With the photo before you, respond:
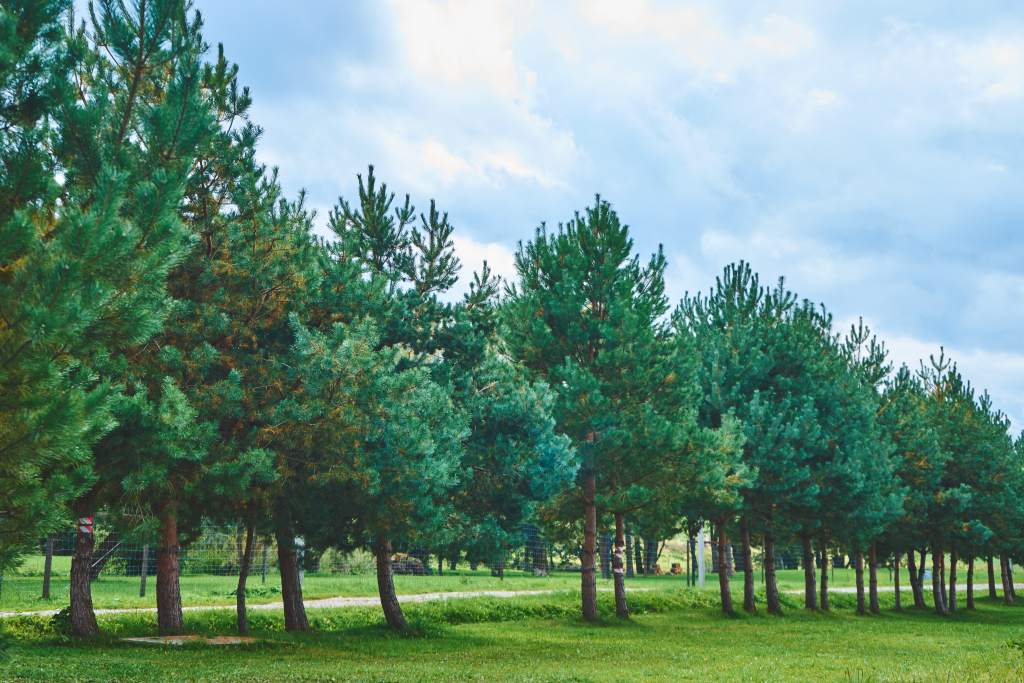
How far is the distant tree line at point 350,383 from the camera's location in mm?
7066

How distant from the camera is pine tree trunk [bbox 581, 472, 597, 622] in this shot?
22.6 meters

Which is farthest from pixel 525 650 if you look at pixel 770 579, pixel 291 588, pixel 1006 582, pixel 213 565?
pixel 1006 582

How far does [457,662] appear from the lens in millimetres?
13750

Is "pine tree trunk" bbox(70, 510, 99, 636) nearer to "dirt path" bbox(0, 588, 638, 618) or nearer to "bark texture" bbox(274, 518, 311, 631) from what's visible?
"dirt path" bbox(0, 588, 638, 618)

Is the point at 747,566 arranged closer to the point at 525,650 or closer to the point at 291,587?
the point at 525,650

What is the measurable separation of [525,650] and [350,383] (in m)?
6.63

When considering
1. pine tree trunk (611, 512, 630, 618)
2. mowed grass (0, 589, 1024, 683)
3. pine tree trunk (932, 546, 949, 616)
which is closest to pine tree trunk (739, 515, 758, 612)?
mowed grass (0, 589, 1024, 683)

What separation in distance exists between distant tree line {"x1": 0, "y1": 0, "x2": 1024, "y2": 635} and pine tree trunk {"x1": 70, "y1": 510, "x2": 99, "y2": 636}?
0.04 meters

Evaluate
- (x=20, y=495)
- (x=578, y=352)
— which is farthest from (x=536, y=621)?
(x=20, y=495)

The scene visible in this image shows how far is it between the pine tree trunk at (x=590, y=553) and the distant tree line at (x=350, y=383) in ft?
0.27

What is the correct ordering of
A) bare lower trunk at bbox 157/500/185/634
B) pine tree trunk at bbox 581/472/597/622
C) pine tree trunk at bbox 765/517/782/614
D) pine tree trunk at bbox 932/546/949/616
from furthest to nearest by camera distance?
pine tree trunk at bbox 932/546/949/616, pine tree trunk at bbox 765/517/782/614, pine tree trunk at bbox 581/472/597/622, bare lower trunk at bbox 157/500/185/634

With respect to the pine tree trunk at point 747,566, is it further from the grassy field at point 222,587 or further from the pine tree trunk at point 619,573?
the grassy field at point 222,587

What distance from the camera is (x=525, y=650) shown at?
16.1 meters

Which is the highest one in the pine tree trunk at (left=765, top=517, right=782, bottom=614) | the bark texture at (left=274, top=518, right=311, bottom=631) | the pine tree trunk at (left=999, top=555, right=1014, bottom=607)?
the bark texture at (left=274, top=518, right=311, bottom=631)
